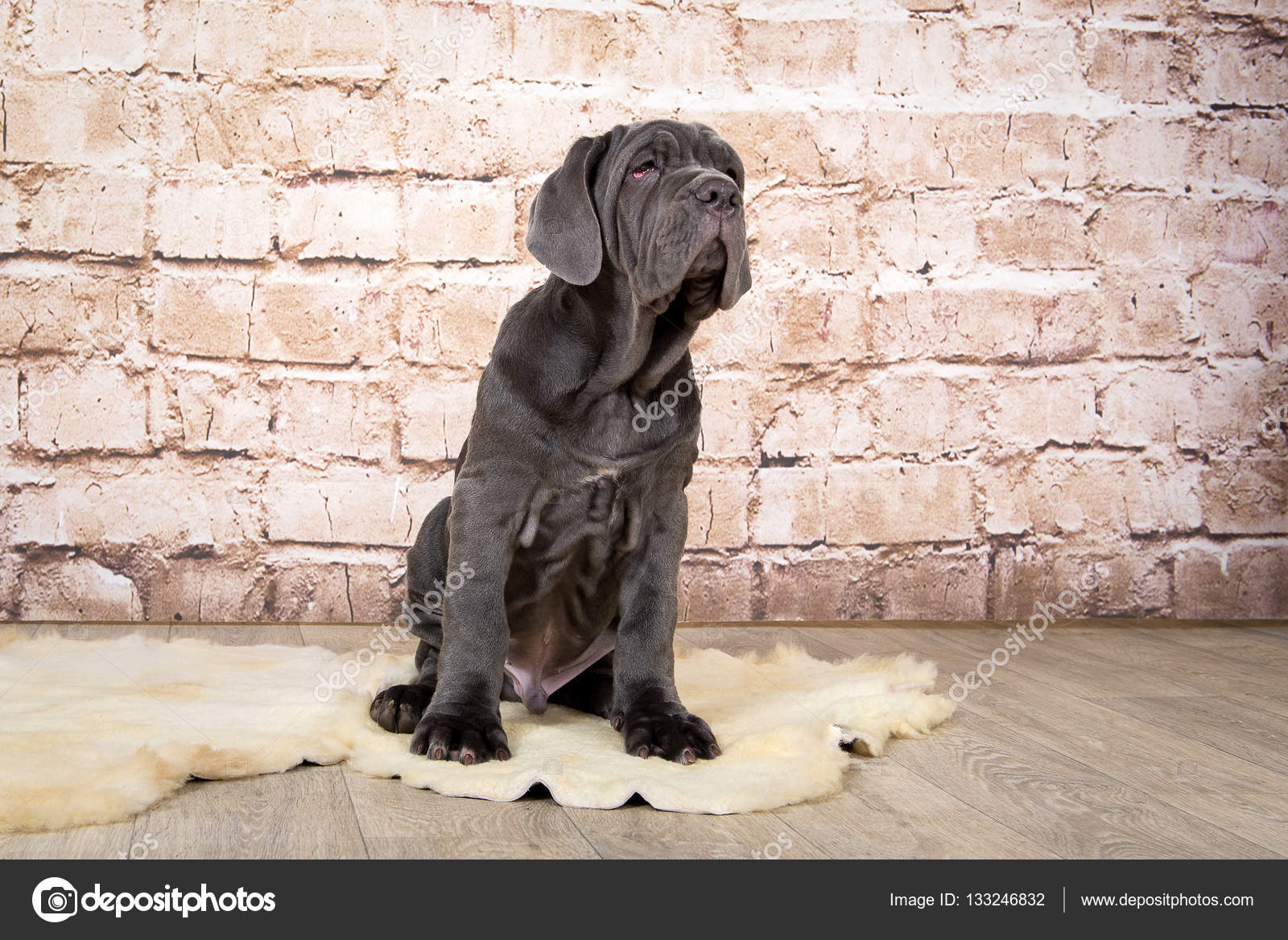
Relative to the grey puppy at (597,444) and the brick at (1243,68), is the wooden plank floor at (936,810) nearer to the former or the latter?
the grey puppy at (597,444)

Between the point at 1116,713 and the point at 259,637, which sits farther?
the point at 259,637

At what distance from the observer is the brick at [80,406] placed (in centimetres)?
320

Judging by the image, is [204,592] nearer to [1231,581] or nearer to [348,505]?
[348,505]

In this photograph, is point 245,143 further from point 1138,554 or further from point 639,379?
point 1138,554

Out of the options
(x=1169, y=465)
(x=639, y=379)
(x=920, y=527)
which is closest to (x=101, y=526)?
(x=639, y=379)

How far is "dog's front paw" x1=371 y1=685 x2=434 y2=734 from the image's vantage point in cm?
218

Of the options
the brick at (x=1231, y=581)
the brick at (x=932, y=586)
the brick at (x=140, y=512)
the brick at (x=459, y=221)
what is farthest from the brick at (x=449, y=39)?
the brick at (x=1231, y=581)

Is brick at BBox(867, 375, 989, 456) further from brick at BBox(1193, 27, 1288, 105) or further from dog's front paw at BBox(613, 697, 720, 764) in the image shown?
dog's front paw at BBox(613, 697, 720, 764)

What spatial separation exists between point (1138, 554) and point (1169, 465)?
11.6 inches

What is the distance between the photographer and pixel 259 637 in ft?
10.2

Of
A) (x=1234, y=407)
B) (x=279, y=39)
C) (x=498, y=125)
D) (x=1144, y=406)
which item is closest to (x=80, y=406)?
(x=279, y=39)

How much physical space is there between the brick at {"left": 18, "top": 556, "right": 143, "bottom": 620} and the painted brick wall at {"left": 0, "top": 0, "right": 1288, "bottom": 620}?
0.04 ft
